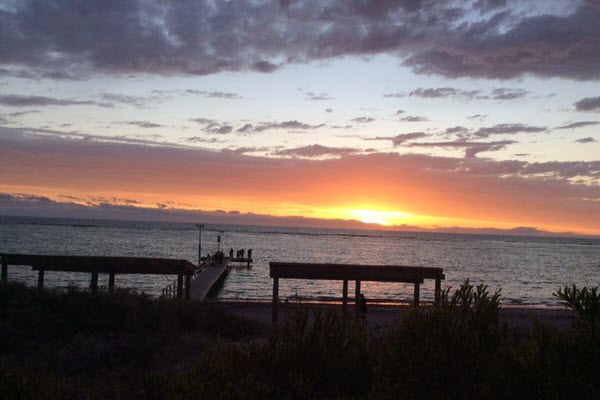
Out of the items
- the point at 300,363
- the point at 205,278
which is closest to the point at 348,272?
the point at 300,363

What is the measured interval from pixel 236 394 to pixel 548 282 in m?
56.4

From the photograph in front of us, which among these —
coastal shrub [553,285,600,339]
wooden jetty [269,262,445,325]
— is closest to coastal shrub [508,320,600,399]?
coastal shrub [553,285,600,339]

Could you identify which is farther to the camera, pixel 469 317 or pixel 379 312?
pixel 379 312

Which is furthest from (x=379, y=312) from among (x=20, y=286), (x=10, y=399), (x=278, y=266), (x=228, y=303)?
(x=10, y=399)

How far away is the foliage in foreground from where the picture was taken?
19.4 ft

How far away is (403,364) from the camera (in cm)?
623

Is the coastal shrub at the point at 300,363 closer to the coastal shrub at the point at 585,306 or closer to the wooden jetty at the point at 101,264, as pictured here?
the coastal shrub at the point at 585,306

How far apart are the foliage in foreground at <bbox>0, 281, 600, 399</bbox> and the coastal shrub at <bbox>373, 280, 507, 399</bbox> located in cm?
1

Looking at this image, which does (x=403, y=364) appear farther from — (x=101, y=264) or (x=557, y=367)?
(x=101, y=264)

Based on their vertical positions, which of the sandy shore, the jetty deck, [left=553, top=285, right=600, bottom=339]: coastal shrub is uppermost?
[left=553, top=285, right=600, bottom=339]: coastal shrub

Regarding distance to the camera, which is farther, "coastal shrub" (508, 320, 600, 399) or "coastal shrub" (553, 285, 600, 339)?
"coastal shrub" (553, 285, 600, 339)

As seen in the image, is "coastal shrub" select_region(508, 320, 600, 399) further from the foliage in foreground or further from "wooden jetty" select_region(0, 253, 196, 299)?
"wooden jetty" select_region(0, 253, 196, 299)

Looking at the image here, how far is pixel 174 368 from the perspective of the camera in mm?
10695

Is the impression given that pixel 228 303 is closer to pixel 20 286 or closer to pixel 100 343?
pixel 20 286
